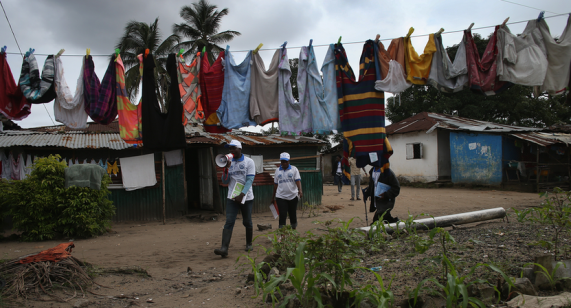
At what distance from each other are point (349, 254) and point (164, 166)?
835cm

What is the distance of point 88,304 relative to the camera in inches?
135

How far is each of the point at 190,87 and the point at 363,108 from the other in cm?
270

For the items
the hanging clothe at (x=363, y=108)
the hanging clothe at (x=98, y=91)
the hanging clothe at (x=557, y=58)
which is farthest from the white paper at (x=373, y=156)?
the hanging clothe at (x=98, y=91)

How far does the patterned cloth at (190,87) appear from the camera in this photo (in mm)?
5426

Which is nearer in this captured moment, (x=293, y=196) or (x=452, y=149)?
(x=293, y=196)

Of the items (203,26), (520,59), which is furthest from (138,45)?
(520,59)

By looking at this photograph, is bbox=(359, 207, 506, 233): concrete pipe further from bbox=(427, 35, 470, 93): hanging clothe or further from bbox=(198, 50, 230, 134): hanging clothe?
bbox=(198, 50, 230, 134): hanging clothe

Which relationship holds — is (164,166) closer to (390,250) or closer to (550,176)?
(390,250)

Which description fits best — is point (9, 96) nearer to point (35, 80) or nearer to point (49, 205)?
point (35, 80)

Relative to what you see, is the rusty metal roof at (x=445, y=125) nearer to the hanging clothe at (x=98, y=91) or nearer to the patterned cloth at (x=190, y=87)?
the patterned cloth at (x=190, y=87)

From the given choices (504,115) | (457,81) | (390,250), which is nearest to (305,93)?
(457,81)

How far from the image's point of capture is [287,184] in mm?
5883

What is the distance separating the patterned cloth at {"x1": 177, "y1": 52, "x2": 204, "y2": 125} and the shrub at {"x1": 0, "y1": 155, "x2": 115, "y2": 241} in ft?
12.4

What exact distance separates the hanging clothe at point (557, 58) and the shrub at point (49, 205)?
8737mm
